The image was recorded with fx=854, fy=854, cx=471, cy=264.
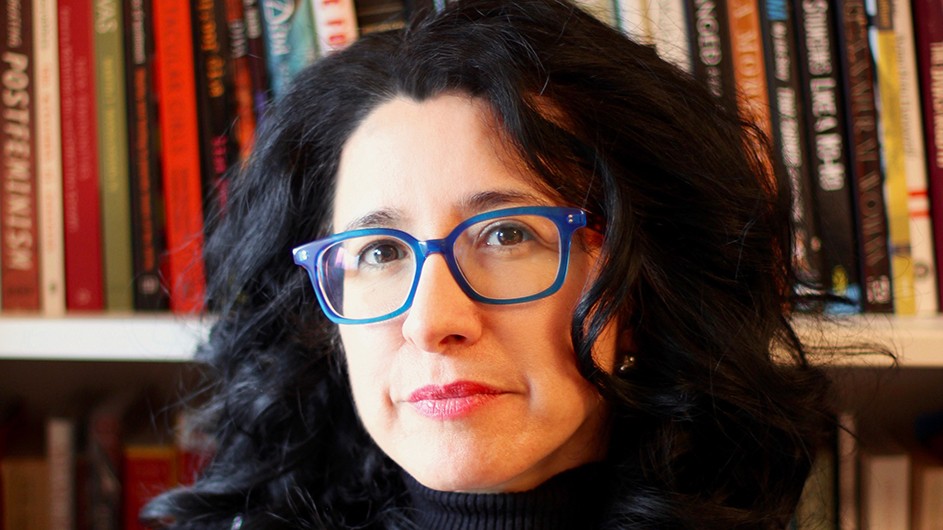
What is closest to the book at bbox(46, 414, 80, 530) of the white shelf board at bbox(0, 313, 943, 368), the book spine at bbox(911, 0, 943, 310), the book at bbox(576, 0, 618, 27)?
the white shelf board at bbox(0, 313, 943, 368)

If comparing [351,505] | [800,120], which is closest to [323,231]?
[351,505]

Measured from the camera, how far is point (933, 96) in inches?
36.4

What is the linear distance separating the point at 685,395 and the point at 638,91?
29 centimetres

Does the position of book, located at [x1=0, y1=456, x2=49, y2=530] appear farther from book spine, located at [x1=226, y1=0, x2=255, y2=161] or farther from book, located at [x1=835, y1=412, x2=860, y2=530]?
Result: book, located at [x1=835, y1=412, x2=860, y2=530]

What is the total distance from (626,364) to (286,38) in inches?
21.5

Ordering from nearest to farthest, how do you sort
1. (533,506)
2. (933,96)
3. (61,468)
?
(533,506)
(933,96)
(61,468)

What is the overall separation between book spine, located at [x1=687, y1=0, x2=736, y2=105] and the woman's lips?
1.49 feet

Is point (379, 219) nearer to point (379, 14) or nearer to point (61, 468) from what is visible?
point (379, 14)

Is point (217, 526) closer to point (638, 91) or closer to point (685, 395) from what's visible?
point (685, 395)

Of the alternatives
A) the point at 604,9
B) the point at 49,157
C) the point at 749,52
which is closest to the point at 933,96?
the point at 749,52

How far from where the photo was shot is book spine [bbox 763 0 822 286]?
0.94 meters

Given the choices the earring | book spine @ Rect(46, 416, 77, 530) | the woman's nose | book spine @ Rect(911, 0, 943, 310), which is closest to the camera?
the woman's nose

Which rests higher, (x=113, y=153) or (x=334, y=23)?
(x=334, y=23)

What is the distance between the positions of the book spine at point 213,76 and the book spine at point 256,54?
0.03m
